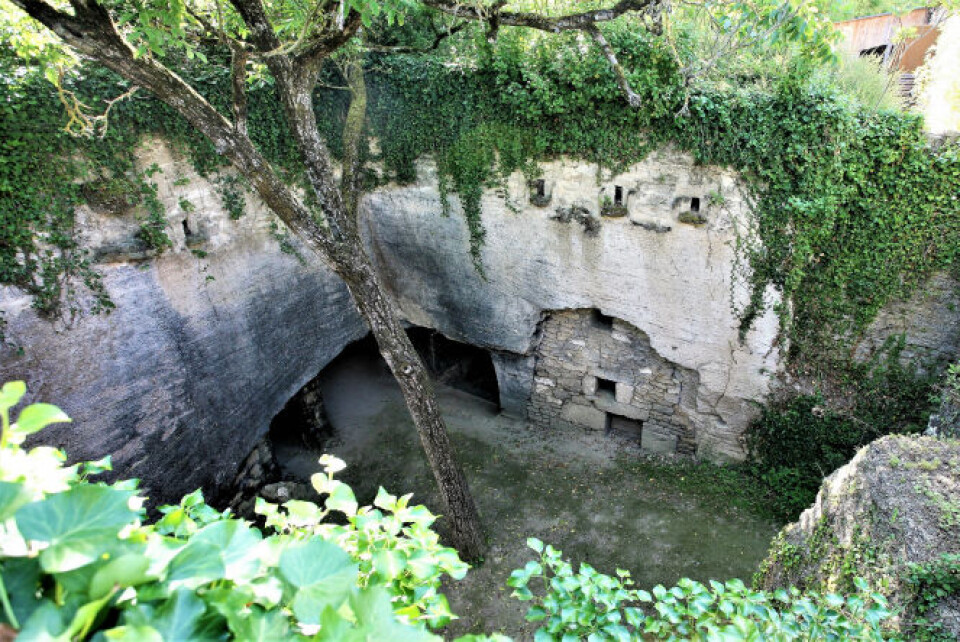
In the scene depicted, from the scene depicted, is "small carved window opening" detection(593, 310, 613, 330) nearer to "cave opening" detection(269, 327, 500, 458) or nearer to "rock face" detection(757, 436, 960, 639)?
"cave opening" detection(269, 327, 500, 458)

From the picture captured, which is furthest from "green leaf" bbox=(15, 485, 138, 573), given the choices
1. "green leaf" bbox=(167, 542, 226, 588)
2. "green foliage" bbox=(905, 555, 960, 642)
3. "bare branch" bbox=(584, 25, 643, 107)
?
"bare branch" bbox=(584, 25, 643, 107)

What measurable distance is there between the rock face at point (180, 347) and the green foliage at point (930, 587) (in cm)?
624

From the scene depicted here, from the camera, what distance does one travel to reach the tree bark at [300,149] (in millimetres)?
3762

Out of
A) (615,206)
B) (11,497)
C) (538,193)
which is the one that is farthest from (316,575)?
(538,193)

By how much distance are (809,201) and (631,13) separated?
2786mm

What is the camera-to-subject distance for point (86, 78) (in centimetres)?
513

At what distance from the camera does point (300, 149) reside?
462 cm

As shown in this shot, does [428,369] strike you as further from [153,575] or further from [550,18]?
[153,575]

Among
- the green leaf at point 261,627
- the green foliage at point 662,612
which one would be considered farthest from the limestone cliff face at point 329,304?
the green leaf at point 261,627

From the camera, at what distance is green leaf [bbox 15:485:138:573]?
108 cm

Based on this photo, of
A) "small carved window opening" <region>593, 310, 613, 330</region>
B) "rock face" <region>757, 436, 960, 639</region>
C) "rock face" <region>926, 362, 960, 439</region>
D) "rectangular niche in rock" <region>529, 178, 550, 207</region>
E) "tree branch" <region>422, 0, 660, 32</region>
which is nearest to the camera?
"rock face" <region>757, 436, 960, 639</region>

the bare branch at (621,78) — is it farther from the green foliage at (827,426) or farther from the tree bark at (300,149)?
the green foliage at (827,426)

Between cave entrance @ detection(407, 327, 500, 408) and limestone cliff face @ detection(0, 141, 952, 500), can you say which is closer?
limestone cliff face @ detection(0, 141, 952, 500)

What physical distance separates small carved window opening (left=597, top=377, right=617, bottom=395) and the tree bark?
271 centimetres
